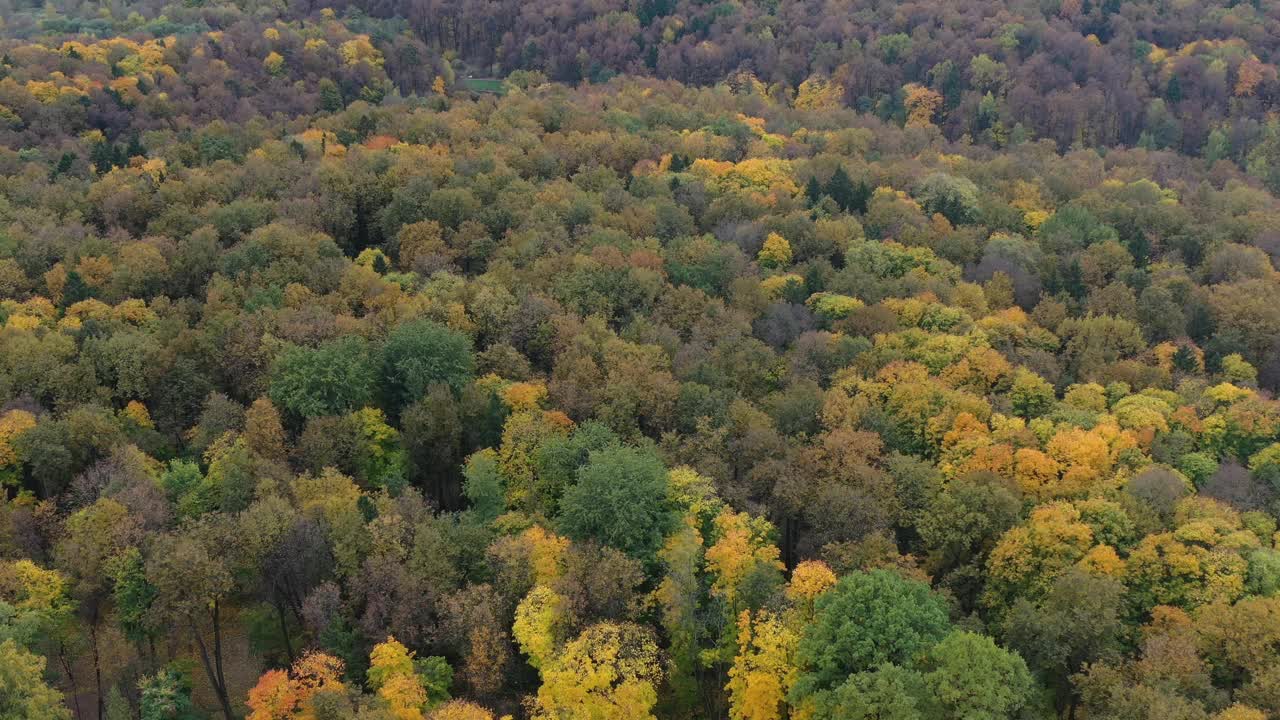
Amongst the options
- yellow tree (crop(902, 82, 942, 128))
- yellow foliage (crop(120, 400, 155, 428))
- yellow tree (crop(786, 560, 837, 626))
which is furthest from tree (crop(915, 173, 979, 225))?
yellow foliage (crop(120, 400, 155, 428))

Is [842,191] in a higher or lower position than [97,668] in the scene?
higher

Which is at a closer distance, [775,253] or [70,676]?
[70,676]

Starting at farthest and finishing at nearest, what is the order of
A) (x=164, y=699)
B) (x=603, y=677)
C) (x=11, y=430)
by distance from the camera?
(x=11, y=430), (x=164, y=699), (x=603, y=677)

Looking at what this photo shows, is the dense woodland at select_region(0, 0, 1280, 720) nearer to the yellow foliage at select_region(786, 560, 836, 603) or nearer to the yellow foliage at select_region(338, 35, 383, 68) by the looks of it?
the yellow foliage at select_region(786, 560, 836, 603)

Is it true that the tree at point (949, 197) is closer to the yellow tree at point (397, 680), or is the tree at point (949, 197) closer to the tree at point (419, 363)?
the tree at point (419, 363)

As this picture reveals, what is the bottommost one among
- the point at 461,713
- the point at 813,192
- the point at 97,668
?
the point at 97,668

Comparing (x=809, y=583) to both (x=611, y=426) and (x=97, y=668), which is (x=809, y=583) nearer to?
(x=611, y=426)

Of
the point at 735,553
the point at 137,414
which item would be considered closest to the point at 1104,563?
the point at 735,553

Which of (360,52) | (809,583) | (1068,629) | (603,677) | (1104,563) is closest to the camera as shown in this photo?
(603,677)
